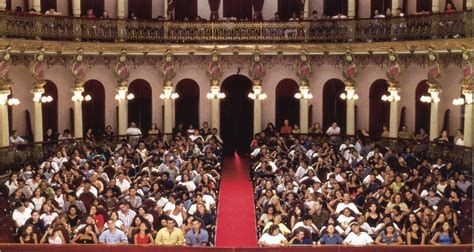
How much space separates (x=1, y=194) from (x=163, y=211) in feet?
19.7

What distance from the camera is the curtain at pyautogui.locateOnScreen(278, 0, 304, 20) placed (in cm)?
3973

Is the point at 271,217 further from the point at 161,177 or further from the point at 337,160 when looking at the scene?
the point at 337,160

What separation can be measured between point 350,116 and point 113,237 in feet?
73.8

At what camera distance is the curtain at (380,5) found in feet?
124

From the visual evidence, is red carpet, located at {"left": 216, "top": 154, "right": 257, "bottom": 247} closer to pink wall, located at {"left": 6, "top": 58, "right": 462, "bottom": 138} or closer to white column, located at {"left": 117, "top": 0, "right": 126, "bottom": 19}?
pink wall, located at {"left": 6, "top": 58, "right": 462, "bottom": 138}

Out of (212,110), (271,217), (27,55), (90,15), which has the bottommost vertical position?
(271,217)

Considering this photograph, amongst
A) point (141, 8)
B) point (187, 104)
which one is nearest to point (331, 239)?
point (187, 104)

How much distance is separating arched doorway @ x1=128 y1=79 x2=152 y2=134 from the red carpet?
664 cm

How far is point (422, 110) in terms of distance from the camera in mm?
36344

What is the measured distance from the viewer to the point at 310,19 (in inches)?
1452

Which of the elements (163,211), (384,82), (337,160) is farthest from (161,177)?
(384,82)

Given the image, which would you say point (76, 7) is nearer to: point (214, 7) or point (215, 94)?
point (214, 7)

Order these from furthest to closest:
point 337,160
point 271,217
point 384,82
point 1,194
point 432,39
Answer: point 384,82
point 432,39
point 337,160
point 1,194
point 271,217

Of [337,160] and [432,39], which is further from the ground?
[432,39]
